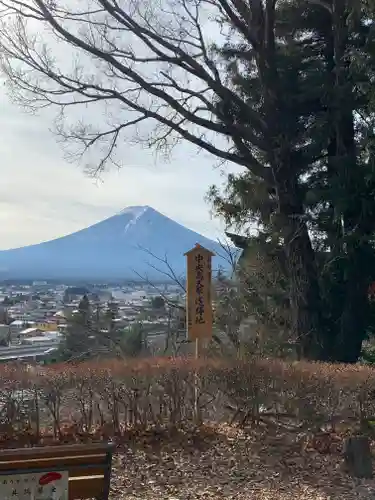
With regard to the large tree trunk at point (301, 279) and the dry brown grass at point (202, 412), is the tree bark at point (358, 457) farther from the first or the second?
the large tree trunk at point (301, 279)

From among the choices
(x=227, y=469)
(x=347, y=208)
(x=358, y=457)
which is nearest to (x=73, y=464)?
(x=227, y=469)

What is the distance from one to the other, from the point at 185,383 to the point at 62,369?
1472mm

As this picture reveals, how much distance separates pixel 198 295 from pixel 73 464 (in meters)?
4.85

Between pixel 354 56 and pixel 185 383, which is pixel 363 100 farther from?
pixel 185 383

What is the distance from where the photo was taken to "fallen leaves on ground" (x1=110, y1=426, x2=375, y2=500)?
5.74m

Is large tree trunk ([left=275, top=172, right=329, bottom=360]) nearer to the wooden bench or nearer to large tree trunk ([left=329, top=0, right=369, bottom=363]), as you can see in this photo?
large tree trunk ([left=329, top=0, right=369, bottom=363])

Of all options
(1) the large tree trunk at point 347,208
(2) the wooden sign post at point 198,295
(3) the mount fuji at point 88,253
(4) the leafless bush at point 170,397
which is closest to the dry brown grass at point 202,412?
(4) the leafless bush at point 170,397

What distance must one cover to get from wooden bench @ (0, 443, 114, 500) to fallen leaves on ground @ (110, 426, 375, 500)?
1261mm

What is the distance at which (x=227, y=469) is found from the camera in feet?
20.9

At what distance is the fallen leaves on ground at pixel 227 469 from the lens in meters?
5.74

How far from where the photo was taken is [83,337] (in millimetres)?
18078

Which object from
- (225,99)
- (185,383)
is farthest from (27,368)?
(225,99)

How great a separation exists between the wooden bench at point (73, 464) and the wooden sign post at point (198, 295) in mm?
4224

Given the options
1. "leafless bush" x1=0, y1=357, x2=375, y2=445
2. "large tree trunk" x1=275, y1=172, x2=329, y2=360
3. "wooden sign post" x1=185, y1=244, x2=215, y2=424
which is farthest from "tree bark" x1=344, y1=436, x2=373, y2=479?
"large tree trunk" x1=275, y1=172, x2=329, y2=360
